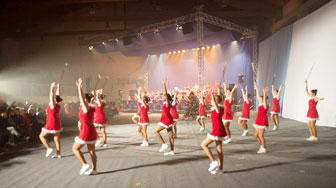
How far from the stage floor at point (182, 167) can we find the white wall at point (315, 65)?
3.31 metres

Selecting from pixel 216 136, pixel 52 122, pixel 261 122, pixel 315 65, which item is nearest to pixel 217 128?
pixel 216 136

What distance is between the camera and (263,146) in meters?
6.25

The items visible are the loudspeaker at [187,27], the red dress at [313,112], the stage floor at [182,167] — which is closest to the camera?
the stage floor at [182,167]

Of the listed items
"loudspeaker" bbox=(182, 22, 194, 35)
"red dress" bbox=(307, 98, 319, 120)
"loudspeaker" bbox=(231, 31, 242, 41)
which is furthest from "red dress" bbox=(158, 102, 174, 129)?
"loudspeaker" bbox=(231, 31, 242, 41)

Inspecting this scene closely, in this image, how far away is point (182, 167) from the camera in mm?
5250

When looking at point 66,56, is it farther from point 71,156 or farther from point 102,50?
point 71,156

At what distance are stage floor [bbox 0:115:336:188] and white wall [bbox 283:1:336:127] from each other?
3307 mm

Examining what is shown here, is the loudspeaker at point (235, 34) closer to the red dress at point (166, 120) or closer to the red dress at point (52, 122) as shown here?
the red dress at point (166, 120)

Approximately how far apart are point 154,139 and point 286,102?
28.8 feet

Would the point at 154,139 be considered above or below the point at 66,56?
below

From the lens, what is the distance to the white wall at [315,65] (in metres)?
10.3

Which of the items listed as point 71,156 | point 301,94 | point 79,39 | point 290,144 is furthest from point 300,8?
point 79,39

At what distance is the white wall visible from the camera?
33.7ft

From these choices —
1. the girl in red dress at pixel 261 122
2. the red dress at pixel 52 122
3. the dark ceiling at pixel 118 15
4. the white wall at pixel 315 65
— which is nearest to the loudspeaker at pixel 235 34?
the dark ceiling at pixel 118 15
